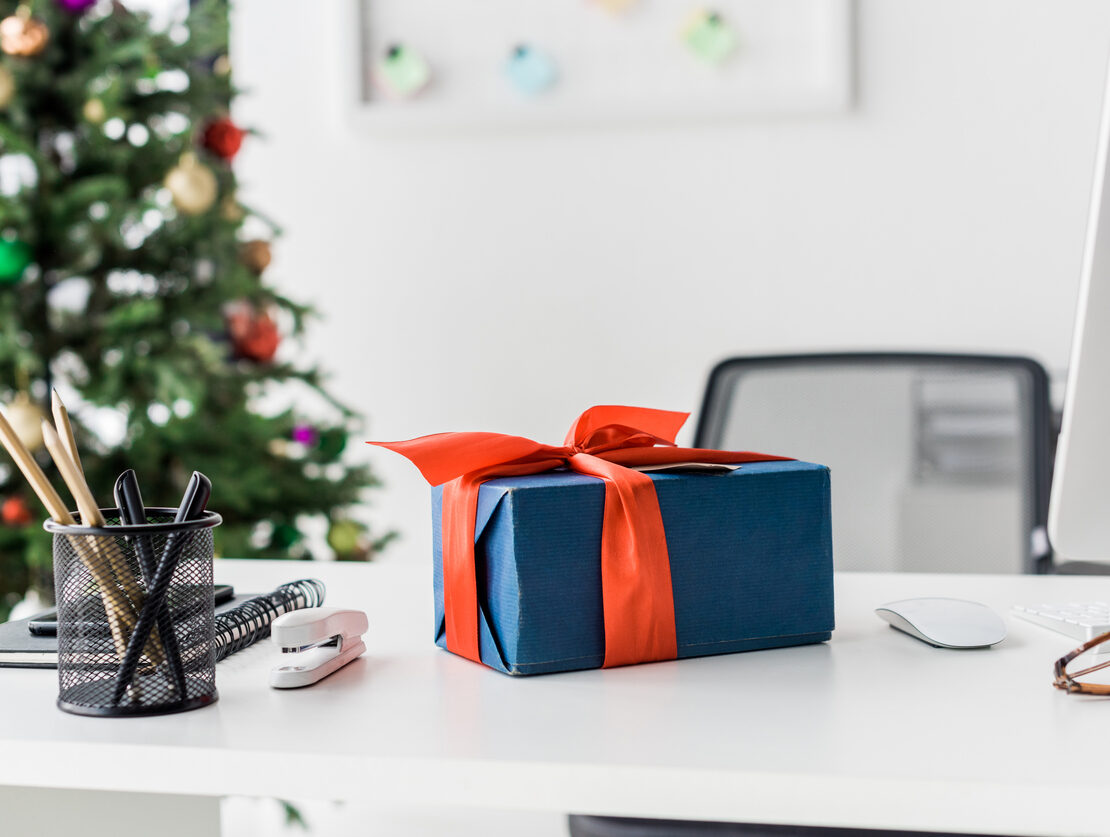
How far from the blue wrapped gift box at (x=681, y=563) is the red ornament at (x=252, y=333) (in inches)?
50.6

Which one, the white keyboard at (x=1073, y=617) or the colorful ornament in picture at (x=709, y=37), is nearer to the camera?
the white keyboard at (x=1073, y=617)

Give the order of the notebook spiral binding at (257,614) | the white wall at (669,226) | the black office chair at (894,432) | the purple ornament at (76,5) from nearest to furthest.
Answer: the notebook spiral binding at (257,614) < the black office chair at (894,432) < the purple ornament at (76,5) < the white wall at (669,226)

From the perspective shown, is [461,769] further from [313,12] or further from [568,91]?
[313,12]

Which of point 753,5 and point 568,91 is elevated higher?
point 753,5

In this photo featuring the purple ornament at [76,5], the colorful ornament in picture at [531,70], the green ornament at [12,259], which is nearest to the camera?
the green ornament at [12,259]

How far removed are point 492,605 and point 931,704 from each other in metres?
0.26

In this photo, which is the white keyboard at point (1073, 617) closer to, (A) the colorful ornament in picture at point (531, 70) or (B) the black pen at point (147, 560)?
(B) the black pen at point (147, 560)

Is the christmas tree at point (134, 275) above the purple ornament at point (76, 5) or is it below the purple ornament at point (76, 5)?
below

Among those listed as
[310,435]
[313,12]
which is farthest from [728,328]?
[313,12]

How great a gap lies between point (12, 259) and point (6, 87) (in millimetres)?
268

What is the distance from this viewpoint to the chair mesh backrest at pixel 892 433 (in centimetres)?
148

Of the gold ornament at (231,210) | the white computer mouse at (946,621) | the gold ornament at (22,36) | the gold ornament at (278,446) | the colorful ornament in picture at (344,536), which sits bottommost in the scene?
the colorful ornament in picture at (344,536)

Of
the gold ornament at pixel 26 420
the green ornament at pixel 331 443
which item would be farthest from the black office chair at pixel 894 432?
the gold ornament at pixel 26 420

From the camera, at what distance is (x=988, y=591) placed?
89 centimetres
